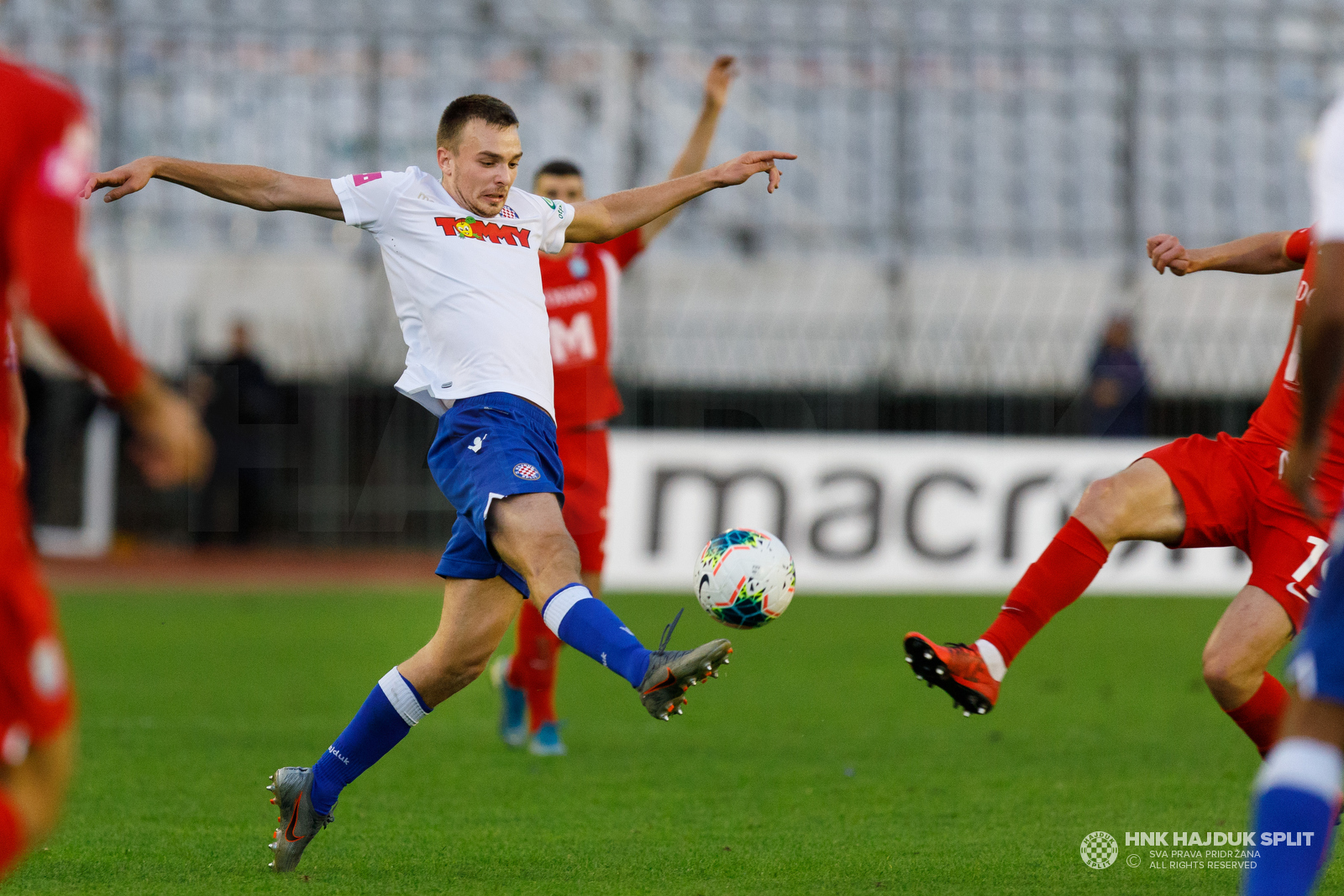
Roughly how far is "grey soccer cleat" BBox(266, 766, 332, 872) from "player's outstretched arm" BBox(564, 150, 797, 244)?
1886mm

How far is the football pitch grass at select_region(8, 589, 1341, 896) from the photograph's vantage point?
470 cm

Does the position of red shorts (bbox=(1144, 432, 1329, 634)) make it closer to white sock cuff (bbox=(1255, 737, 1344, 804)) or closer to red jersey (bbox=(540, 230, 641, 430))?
white sock cuff (bbox=(1255, 737, 1344, 804))

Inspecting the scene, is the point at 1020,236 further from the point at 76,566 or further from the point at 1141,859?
the point at 1141,859

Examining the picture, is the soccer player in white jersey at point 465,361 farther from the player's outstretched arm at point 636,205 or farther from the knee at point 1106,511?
the knee at point 1106,511

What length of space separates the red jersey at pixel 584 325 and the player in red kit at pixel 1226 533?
2816 mm

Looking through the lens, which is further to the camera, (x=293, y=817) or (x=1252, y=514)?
(x=293, y=817)

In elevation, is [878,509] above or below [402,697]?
below

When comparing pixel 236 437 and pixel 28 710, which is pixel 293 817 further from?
pixel 236 437

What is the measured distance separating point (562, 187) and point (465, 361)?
2.39 meters

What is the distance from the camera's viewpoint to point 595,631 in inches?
169

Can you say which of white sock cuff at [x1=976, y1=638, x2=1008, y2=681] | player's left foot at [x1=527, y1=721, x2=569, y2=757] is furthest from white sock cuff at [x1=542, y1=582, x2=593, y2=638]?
player's left foot at [x1=527, y1=721, x2=569, y2=757]

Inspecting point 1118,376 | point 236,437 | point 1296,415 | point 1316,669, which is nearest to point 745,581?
point 1296,415

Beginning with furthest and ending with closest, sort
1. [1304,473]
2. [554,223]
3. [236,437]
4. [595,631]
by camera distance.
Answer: [236,437], [554,223], [595,631], [1304,473]

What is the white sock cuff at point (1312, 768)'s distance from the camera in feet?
9.60
